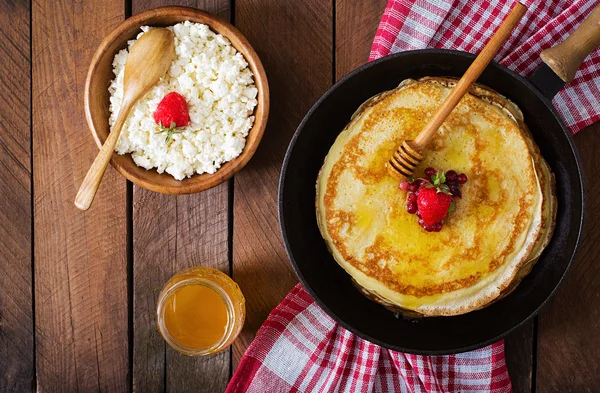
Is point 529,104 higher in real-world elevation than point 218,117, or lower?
Answer: higher

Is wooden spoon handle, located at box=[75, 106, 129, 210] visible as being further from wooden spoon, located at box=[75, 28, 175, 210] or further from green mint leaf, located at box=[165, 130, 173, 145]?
green mint leaf, located at box=[165, 130, 173, 145]

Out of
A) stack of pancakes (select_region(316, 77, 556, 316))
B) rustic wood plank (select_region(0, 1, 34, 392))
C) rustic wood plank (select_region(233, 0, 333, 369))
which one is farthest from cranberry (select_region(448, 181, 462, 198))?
rustic wood plank (select_region(0, 1, 34, 392))

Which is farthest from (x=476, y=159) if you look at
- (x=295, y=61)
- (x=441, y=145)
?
(x=295, y=61)

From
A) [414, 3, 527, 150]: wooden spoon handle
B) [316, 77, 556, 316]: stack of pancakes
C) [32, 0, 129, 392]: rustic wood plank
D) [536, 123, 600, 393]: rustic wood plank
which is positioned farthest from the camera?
[32, 0, 129, 392]: rustic wood plank

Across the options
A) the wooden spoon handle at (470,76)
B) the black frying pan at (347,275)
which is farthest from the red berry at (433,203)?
the black frying pan at (347,275)

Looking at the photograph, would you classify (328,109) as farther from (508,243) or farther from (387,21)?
(508,243)

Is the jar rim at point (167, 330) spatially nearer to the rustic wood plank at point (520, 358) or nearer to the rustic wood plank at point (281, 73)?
the rustic wood plank at point (281, 73)
